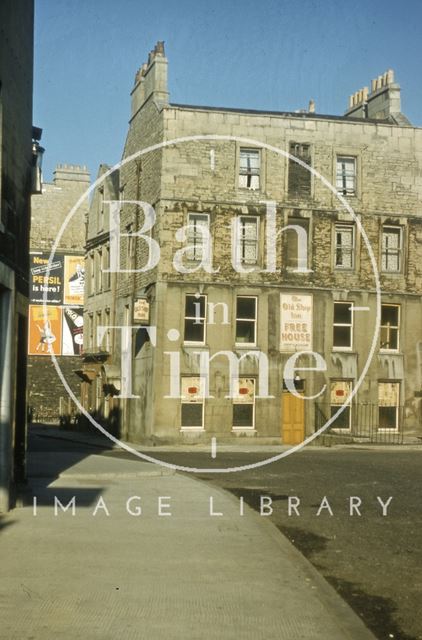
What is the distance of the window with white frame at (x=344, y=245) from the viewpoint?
126 ft

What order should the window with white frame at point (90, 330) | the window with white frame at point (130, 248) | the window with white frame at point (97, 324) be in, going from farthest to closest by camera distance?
1. the window with white frame at point (90, 330)
2. the window with white frame at point (97, 324)
3. the window with white frame at point (130, 248)

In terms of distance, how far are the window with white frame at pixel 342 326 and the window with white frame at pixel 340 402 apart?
1474mm

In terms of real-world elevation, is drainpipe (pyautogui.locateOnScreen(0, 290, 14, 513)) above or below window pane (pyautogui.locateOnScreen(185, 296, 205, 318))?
below

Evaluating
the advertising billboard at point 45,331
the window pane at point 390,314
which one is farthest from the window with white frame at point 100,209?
the window pane at point 390,314

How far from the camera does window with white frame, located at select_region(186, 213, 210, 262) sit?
36.9 metres

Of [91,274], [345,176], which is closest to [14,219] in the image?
[345,176]

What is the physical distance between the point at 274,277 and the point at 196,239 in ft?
10.9

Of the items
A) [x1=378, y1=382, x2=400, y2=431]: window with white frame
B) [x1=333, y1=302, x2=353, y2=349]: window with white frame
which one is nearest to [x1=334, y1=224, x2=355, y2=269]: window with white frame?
[x1=333, y1=302, x2=353, y2=349]: window with white frame

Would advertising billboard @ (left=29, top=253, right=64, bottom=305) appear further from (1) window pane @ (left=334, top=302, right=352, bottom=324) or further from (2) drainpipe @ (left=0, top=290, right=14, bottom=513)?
(2) drainpipe @ (left=0, top=290, right=14, bottom=513)

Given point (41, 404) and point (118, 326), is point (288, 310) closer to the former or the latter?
point (118, 326)

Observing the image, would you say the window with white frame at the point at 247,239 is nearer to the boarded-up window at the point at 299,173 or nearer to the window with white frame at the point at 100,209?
the boarded-up window at the point at 299,173

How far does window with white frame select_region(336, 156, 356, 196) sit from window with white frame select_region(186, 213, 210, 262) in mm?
5732

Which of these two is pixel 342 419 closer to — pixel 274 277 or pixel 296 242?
pixel 274 277

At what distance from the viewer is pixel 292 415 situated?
37281 mm
